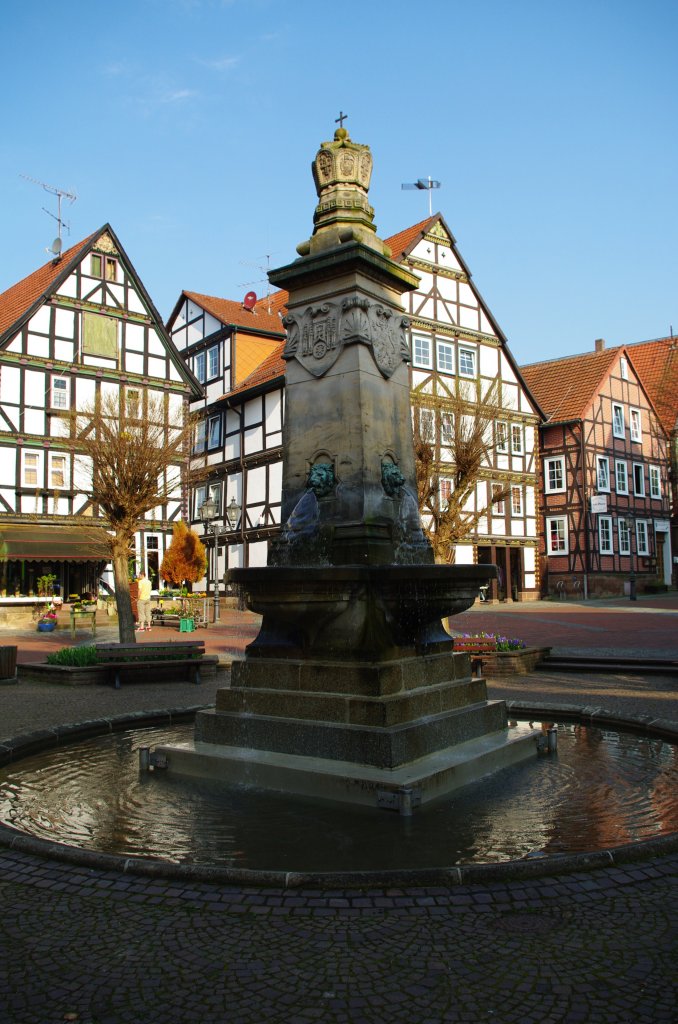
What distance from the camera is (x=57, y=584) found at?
3431 cm

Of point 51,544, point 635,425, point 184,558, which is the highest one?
point 635,425

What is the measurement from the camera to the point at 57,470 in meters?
33.4

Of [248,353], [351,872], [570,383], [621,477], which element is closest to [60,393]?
[248,353]

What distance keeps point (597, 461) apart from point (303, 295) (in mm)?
37843

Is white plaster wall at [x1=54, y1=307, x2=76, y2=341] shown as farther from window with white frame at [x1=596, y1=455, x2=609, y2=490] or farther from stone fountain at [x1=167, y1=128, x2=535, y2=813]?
stone fountain at [x1=167, y1=128, x2=535, y2=813]

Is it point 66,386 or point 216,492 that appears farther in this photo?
point 216,492

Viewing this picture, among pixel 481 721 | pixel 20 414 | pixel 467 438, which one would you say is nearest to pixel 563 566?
pixel 467 438

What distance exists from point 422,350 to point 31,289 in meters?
17.2

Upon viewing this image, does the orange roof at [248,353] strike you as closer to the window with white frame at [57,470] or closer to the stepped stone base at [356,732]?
the window with white frame at [57,470]

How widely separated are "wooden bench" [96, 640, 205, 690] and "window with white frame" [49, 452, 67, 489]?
20709 millimetres

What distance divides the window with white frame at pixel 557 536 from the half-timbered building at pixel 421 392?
2.72 meters

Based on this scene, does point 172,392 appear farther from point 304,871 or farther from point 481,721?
point 304,871

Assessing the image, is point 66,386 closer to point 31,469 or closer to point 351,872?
point 31,469

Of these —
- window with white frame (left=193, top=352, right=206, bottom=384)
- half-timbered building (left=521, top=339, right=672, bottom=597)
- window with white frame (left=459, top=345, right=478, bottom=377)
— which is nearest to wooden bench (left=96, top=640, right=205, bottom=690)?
window with white frame (left=459, top=345, right=478, bottom=377)
